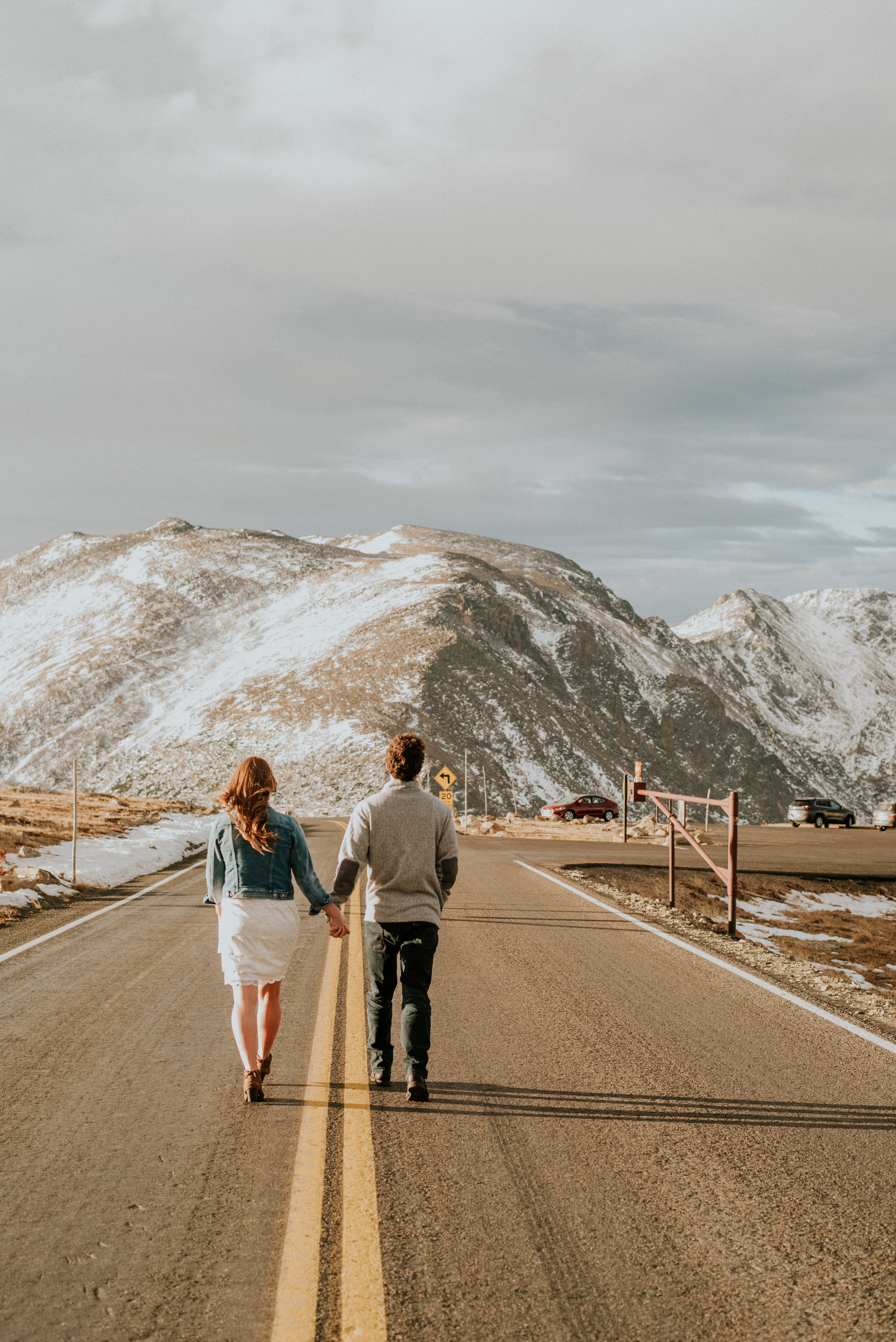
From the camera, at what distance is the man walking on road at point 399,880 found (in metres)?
5.73

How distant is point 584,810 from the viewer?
53.0m

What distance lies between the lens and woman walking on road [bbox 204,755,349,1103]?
18.1 feet

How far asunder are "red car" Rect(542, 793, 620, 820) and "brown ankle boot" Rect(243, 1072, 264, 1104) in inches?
1836

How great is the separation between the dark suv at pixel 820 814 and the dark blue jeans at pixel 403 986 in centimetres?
4580

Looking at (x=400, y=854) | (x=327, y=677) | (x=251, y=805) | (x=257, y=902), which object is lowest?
(x=257, y=902)

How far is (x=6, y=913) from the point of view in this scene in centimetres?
1294

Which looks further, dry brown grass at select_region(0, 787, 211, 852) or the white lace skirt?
dry brown grass at select_region(0, 787, 211, 852)

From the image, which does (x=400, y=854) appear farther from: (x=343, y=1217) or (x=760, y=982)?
(x=760, y=982)

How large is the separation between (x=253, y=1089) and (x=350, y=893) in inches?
45.2

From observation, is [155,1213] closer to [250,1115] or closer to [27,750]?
[250,1115]

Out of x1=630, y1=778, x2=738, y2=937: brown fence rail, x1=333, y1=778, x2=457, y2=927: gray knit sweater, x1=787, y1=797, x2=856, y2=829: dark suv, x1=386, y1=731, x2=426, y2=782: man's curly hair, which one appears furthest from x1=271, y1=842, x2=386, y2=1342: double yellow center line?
x1=787, y1=797, x2=856, y2=829: dark suv

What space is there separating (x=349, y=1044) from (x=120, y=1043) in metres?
1.51

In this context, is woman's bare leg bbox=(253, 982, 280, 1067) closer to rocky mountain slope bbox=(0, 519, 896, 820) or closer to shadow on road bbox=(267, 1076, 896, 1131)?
shadow on road bbox=(267, 1076, 896, 1131)

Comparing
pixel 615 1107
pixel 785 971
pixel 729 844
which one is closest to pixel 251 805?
pixel 615 1107
